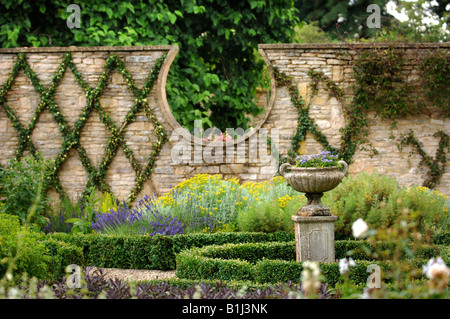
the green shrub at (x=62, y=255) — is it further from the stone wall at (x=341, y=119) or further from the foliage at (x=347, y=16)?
the foliage at (x=347, y=16)

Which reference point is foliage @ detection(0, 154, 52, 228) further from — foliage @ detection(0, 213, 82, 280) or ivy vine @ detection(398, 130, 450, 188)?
ivy vine @ detection(398, 130, 450, 188)

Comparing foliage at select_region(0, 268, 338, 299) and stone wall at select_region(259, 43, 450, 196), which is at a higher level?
stone wall at select_region(259, 43, 450, 196)

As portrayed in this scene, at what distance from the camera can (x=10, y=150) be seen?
380 inches

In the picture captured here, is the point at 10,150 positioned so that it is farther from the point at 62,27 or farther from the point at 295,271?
the point at 295,271

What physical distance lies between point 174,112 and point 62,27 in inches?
122

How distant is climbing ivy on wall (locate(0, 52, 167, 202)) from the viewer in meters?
9.38

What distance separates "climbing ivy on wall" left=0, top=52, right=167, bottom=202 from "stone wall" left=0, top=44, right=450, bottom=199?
85mm

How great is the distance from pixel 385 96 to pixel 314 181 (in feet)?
14.0

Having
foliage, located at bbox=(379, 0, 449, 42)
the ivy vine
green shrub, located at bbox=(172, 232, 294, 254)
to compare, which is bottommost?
green shrub, located at bbox=(172, 232, 294, 254)

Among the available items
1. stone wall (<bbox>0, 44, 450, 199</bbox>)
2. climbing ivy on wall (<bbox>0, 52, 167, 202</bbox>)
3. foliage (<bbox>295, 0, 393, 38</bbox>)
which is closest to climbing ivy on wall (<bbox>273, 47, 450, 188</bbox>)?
stone wall (<bbox>0, 44, 450, 199</bbox>)

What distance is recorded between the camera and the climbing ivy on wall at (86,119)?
9.38 meters

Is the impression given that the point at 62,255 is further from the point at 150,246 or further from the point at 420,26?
the point at 420,26

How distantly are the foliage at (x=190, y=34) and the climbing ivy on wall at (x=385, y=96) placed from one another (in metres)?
2.64
